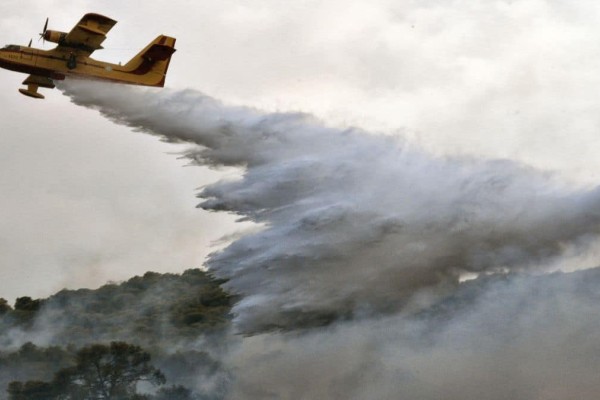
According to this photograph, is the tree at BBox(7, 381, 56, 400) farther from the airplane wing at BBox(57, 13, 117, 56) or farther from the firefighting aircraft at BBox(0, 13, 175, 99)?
the airplane wing at BBox(57, 13, 117, 56)

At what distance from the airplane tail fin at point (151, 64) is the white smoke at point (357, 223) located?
6.00 meters

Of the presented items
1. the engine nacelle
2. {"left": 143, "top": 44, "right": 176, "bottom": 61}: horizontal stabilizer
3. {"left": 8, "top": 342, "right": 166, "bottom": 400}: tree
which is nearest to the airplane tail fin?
{"left": 143, "top": 44, "right": 176, "bottom": 61}: horizontal stabilizer

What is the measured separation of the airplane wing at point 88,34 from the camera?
4053cm

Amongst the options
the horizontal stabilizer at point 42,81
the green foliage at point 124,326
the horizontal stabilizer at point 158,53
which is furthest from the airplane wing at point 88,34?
the green foliage at point 124,326

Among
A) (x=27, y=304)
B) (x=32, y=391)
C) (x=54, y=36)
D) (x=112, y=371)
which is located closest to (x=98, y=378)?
(x=112, y=371)

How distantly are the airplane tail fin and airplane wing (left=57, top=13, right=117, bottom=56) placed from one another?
1814mm

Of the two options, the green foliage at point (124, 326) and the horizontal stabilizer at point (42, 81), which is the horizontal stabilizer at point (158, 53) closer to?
the horizontal stabilizer at point (42, 81)

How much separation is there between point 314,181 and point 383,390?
8430mm

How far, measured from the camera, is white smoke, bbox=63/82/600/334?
3456 cm

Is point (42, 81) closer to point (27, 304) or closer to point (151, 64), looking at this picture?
point (151, 64)

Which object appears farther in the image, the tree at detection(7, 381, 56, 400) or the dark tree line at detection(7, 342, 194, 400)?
the tree at detection(7, 381, 56, 400)

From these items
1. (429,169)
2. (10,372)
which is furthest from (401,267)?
(10,372)

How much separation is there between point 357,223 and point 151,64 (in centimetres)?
1262

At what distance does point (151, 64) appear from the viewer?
43.0 m
